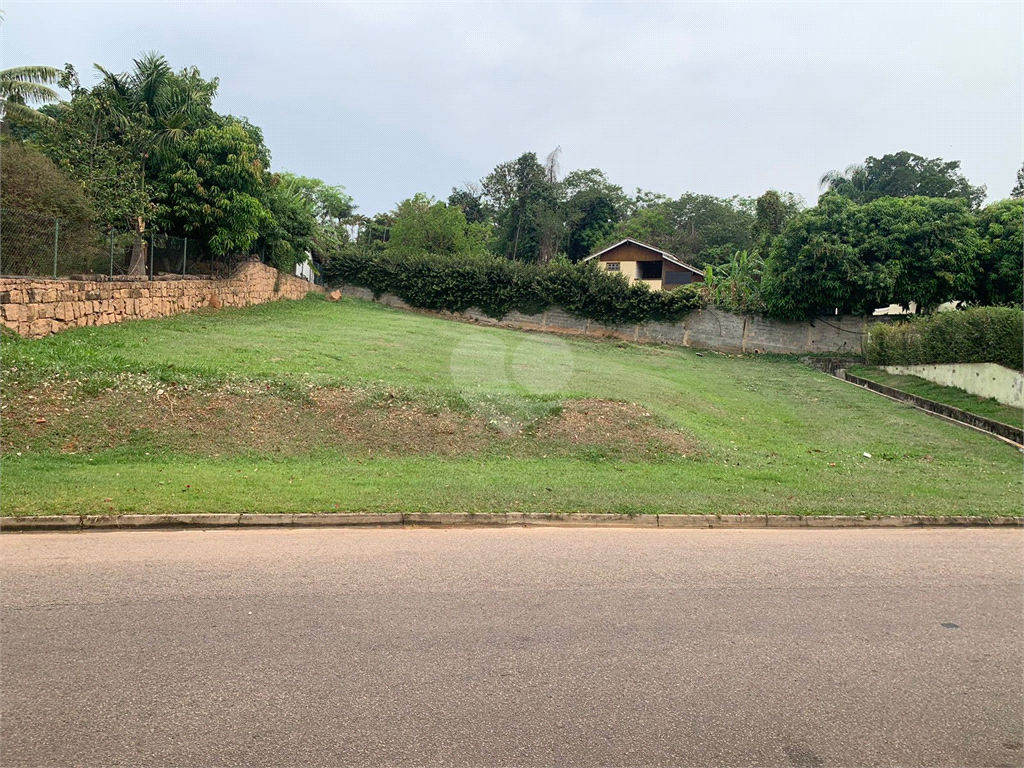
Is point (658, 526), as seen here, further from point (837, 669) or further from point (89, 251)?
point (89, 251)

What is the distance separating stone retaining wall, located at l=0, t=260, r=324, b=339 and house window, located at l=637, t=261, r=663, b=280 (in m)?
28.6

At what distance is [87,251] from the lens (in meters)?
18.6

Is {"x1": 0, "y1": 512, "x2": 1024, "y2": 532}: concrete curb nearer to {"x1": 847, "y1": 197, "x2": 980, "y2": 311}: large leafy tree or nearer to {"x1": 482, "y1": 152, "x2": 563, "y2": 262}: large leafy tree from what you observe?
{"x1": 847, "y1": 197, "x2": 980, "y2": 311}: large leafy tree

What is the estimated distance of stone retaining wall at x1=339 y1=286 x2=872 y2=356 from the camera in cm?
3372

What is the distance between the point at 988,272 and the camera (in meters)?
30.0

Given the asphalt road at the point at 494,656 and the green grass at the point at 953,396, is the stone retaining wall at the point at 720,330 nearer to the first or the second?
the green grass at the point at 953,396

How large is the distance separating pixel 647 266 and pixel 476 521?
44764 mm

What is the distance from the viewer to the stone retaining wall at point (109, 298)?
15.3 m

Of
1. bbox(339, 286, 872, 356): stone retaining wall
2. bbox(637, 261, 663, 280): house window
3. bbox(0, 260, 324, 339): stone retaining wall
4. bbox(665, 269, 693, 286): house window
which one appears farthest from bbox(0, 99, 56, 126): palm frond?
bbox(665, 269, 693, 286): house window

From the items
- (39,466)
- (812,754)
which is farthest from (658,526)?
(39,466)

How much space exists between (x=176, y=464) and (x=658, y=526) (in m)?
6.80

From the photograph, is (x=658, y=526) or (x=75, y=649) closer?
(x=75, y=649)

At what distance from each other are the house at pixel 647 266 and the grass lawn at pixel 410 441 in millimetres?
31477

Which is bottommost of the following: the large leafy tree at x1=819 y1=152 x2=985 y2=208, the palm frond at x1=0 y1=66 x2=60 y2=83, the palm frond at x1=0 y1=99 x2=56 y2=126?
the palm frond at x1=0 y1=99 x2=56 y2=126
